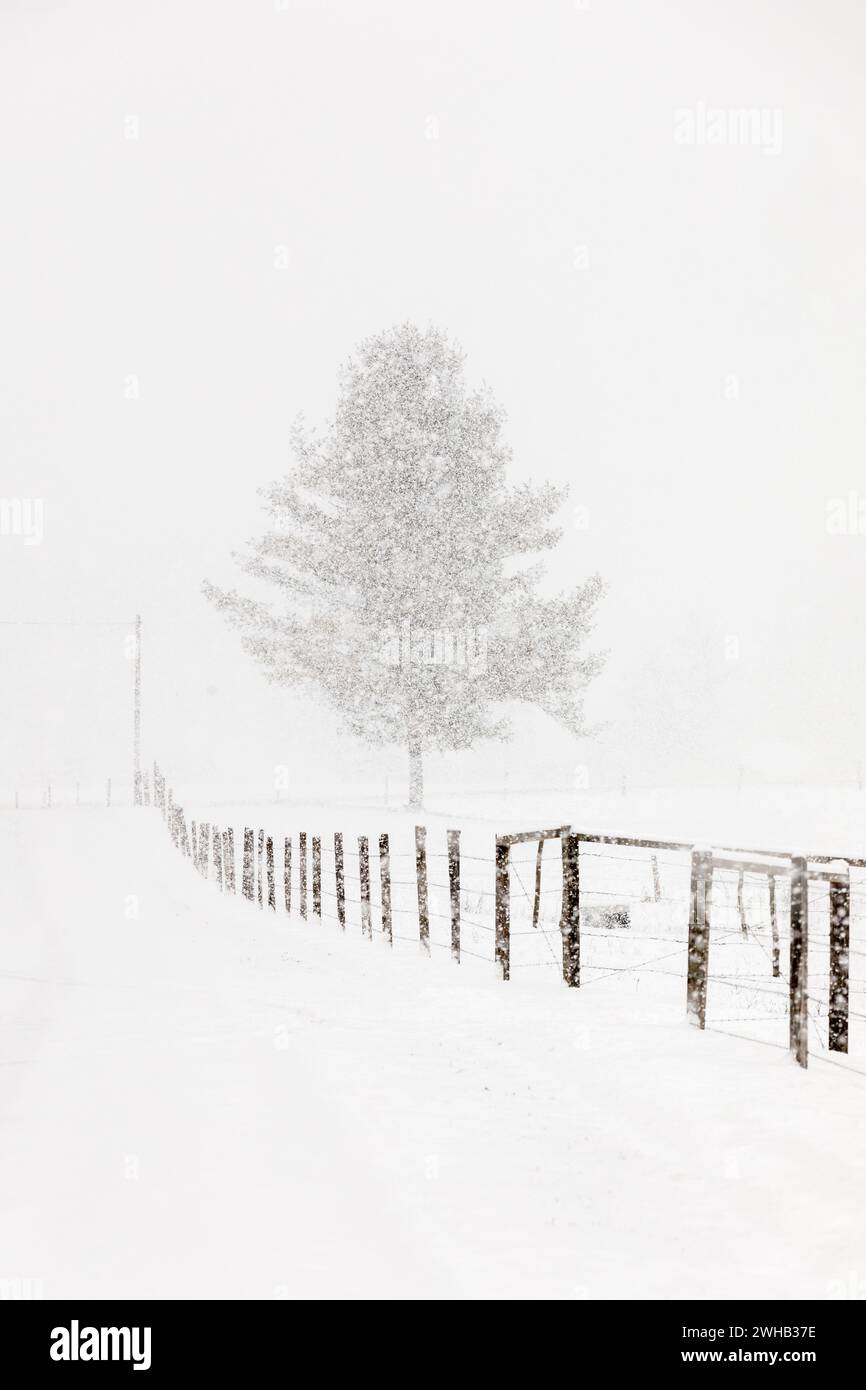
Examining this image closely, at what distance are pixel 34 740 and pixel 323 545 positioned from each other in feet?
274

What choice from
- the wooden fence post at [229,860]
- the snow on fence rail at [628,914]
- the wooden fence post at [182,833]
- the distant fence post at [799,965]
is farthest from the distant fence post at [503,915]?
the wooden fence post at [182,833]

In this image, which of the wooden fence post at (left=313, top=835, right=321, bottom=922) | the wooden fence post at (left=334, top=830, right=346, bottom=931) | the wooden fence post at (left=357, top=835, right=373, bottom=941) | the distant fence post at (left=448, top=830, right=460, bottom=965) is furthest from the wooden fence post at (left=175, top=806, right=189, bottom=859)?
the distant fence post at (left=448, top=830, right=460, bottom=965)

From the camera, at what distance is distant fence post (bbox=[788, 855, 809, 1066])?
6.64 m

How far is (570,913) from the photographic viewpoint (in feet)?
29.8

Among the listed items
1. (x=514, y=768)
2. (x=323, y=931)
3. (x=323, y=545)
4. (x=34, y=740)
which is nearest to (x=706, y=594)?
(x=514, y=768)

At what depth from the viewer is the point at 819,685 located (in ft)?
253

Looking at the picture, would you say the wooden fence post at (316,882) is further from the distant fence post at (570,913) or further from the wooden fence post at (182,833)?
the wooden fence post at (182,833)

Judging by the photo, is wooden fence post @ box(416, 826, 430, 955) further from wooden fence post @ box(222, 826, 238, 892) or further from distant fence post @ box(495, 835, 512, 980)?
wooden fence post @ box(222, 826, 238, 892)

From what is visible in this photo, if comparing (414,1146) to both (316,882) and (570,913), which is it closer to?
(570,913)

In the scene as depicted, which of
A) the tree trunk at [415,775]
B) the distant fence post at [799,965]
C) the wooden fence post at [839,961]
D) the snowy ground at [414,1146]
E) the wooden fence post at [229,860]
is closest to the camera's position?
the snowy ground at [414,1146]

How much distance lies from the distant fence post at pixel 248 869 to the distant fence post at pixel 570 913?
10.2 meters

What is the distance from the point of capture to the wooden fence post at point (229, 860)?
65.1 feet

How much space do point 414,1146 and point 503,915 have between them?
16.4 feet
